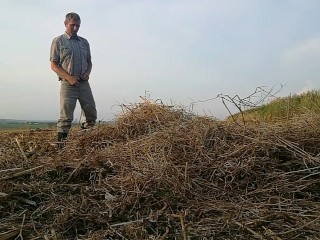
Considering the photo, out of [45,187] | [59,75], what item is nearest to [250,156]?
[45,187]

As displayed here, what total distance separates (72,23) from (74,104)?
1.10m

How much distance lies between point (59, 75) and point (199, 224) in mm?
3604

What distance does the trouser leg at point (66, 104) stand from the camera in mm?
5375

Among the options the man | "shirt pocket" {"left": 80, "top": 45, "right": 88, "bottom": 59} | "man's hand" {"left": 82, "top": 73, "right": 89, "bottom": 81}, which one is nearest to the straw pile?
the man

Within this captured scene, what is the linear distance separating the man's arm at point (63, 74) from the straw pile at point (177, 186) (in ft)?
3.99

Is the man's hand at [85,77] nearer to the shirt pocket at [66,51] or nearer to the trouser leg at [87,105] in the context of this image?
the trouser leg at [87,105]

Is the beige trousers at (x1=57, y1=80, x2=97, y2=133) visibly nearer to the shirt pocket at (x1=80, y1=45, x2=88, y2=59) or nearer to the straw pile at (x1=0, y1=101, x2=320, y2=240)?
the shirt pocket at (x1=80, y1=45, x2=88, y2=59)

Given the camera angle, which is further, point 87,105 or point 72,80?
point 87,105

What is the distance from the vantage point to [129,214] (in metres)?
2.75

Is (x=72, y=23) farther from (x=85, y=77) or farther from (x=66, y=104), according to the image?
(x=66, y=104)

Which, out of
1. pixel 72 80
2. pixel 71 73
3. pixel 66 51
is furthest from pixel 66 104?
pixel 66 51

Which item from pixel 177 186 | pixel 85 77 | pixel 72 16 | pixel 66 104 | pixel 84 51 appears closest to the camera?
pixel 177 186

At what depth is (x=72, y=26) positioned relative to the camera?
5621 millimetres

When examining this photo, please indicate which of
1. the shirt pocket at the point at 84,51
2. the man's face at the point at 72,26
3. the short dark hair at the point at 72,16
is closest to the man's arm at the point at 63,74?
the shirt pocket at the point at 84,51
